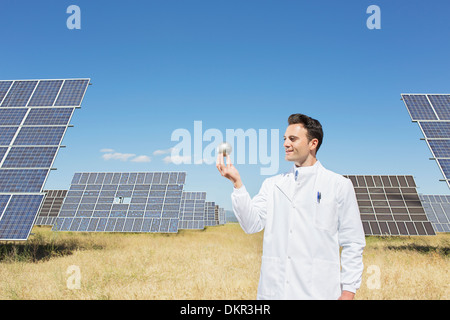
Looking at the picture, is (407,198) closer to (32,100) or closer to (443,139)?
(443,139)

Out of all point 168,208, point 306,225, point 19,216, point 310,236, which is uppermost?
point 168,208

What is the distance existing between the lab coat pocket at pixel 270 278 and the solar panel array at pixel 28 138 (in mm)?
9397

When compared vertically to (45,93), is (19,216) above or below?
below

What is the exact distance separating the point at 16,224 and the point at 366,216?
1621 centimetres

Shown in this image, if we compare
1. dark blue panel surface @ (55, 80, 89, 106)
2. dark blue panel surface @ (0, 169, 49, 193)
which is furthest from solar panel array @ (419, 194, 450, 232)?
dark blue panel surface @ (0, 169, 49, 193)

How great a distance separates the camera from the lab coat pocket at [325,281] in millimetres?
2744

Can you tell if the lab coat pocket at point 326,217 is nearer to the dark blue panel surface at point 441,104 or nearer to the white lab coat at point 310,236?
the white lab coat at point 310,236

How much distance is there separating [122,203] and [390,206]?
17706 mm

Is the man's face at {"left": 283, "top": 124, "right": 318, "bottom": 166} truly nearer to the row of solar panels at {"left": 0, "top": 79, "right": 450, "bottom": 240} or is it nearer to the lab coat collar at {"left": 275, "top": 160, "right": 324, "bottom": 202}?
the lab coat collar at {"left": 275, "top": 160, "right": 324, "bottom": 202}

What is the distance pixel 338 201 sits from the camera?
9.60ft

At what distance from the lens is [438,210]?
2492 cm

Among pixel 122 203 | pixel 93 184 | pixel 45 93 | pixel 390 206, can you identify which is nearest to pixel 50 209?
pixel 93 184

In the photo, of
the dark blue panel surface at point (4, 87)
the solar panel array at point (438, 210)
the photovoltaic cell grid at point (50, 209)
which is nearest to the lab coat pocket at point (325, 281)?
the dark blue panel surface at point (4, 87)

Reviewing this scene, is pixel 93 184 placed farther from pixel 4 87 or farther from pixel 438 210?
pixel 438 210
